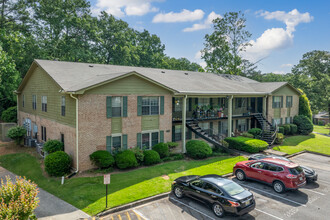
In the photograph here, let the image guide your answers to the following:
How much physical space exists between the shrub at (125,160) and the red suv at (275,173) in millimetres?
7726

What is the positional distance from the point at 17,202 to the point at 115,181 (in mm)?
7148

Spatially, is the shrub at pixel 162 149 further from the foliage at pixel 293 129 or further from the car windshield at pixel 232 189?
the foliage at pixel 293 129

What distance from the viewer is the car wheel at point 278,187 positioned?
14.4 meters

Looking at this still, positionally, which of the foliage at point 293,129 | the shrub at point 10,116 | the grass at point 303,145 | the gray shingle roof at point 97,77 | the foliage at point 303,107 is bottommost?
the grass at point 303,145

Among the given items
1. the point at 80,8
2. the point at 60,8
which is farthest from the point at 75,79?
the point at 80,8

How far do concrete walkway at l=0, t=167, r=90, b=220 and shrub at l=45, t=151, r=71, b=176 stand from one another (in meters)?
2.78

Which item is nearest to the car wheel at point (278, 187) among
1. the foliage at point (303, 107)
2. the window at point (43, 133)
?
the window at point (43, 133)

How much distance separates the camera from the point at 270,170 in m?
15.1

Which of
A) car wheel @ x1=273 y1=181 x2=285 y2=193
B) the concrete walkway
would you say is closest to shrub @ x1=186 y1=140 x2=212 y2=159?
car wheel @ x1=273 y1=181 x2=285 y2=193

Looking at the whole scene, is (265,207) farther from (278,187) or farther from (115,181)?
(115,181)

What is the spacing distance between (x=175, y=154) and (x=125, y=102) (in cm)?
689

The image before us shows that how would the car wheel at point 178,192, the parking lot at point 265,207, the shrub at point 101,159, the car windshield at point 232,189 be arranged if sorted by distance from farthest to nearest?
the shrub at point 101,159 < the car wheel at point 178,192 < the parking lot at point 265,207 < the car windshield at point 232,189

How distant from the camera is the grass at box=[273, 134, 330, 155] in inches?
1005

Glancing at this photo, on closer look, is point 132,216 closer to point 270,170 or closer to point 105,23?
point 270,170
